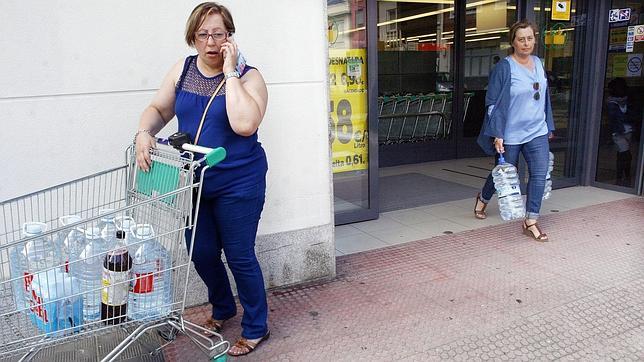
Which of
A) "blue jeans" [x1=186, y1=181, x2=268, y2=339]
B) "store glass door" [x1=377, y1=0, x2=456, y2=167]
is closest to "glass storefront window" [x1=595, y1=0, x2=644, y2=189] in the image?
"store glass door" [x1=377, y1=0, x2=456, y2=167]

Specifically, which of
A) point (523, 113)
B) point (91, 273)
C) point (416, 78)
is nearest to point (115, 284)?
point (91, 273)

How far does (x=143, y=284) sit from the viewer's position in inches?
90.7

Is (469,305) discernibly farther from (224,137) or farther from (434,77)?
(434,77)

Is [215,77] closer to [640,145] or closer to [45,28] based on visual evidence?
[45,28]

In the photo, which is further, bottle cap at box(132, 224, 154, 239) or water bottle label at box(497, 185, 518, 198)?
water bottle label at box(497, 185, 518, 198)

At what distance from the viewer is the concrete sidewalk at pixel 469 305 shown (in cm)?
301

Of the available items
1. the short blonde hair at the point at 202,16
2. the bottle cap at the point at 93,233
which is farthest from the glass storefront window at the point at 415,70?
the bottle cap at the point at 93,233

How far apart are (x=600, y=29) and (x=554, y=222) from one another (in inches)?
108

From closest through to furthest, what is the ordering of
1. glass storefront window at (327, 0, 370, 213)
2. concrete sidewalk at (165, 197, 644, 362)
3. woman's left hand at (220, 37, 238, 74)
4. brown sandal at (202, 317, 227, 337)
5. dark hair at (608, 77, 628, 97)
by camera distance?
woman's left hand at (220, 37, 238, 74)
concrete sidewalk at (165, 197, 644, 362)
brown sandal at (202, 317, 227, 337)
glass storefront window at (327, 0, 370, 213)
dark hair at (608, 77, 628, 97)

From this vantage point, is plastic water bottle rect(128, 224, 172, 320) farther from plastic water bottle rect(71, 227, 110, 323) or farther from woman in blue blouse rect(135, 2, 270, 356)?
woman in blue blouse rect(135, 2, 270, 356)

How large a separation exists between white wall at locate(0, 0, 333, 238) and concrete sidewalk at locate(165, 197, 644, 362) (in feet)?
2.41

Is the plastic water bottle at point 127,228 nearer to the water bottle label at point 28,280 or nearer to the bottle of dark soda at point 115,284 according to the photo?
the bottle of dark soda at point 115,284

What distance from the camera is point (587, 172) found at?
689 cm

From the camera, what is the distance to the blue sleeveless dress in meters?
2.62
